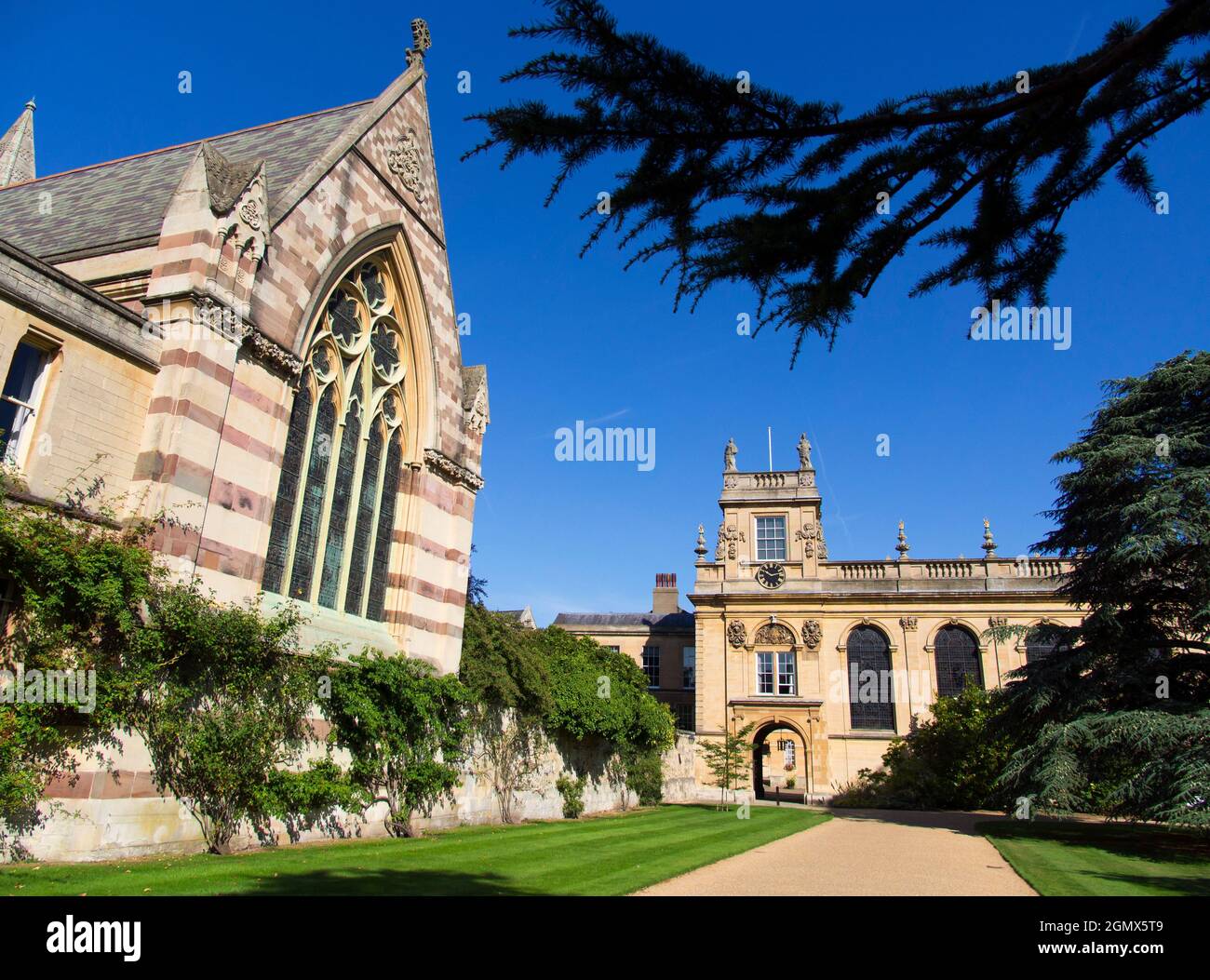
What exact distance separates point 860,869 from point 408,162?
55.0 feet

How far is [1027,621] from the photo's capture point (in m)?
39.8

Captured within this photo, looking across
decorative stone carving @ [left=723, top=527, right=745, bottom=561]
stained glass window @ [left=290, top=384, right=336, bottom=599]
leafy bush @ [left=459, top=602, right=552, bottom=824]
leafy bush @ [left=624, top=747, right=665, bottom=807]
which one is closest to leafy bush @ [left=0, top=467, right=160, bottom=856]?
stained glass window @ [left=290, top=384, right=336, bottom=599]

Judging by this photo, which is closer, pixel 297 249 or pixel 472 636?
pixel 297 249

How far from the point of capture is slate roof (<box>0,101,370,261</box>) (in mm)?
14172

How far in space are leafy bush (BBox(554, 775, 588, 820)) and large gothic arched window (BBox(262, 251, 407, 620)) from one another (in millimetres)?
8986

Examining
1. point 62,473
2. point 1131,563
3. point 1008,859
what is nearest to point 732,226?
point 62,473

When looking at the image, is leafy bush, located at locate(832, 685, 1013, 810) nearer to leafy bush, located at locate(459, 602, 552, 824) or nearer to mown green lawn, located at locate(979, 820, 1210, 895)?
mown green lawn, located at locate(979, 820, 1210, 895)

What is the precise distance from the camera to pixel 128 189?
1688cm

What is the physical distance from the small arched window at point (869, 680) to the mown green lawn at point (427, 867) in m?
24.6

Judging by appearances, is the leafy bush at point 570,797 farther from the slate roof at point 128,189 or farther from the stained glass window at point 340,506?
the slate roof at point 128,189

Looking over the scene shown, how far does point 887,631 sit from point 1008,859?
26.9 meters
